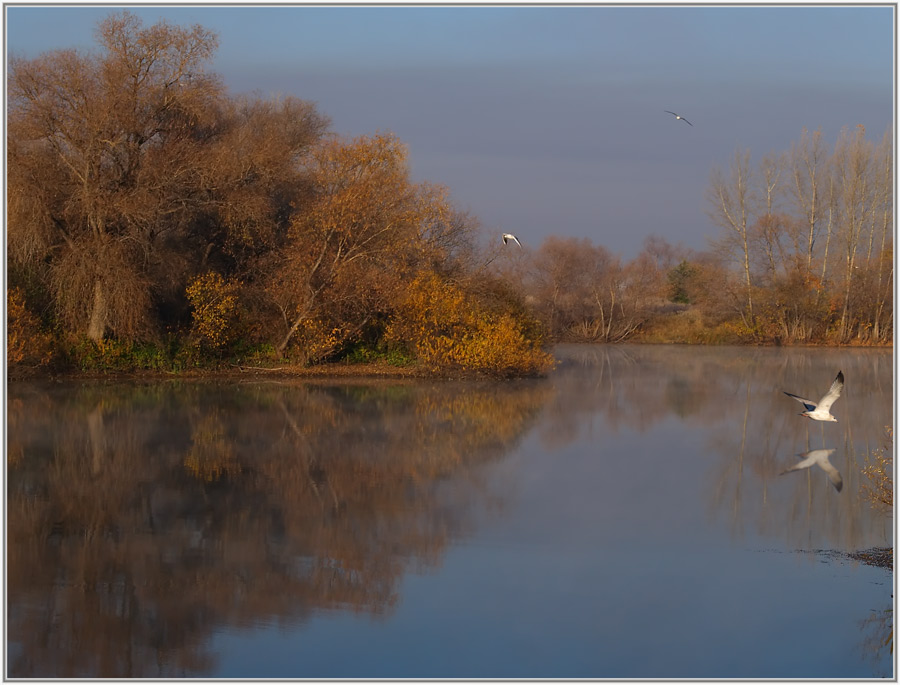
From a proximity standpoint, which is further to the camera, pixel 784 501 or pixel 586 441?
pixel 586 441

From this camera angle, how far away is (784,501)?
9.98 meters

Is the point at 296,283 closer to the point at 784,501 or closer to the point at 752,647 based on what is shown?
the point at 784,501

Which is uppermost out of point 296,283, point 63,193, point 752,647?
point 63,193

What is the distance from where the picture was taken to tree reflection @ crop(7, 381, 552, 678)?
609 centimetres

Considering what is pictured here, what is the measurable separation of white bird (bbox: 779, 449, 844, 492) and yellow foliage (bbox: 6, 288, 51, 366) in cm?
1493

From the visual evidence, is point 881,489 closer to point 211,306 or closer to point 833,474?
point 833,474

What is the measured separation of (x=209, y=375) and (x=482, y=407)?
7452 millimetres

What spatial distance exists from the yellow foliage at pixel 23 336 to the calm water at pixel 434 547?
354cm

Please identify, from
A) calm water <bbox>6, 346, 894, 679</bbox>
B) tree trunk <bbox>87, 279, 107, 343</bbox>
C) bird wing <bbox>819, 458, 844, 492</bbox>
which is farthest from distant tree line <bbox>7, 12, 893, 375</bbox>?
bird wing <bbox>819, 458, 844, 492</bbox>

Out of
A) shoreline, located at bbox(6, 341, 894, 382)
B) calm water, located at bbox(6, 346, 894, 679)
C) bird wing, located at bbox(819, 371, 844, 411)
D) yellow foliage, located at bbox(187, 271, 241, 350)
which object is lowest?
calm water, located at bbox(6, 346, 894, 679)

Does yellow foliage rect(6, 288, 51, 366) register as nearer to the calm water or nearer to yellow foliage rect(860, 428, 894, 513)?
the calm water

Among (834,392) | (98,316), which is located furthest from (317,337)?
(834,392)

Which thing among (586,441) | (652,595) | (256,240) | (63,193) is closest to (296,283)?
(256,240)

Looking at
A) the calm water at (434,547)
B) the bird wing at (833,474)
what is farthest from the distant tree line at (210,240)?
the bird wing at (833,474)
